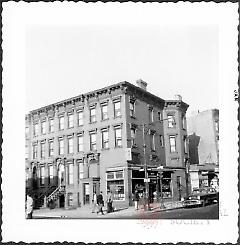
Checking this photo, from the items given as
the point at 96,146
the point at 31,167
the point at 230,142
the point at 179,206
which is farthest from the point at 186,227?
the point at 31,167

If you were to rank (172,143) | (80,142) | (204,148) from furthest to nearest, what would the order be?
(80,142), (172,143), (204,148)

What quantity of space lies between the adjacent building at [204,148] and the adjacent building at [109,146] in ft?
A: 0.66

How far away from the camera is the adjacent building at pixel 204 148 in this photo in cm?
1183

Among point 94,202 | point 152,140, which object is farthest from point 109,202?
point 152,140

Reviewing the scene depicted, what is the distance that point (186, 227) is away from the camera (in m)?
11.4

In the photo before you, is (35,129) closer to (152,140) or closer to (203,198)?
(152,140)

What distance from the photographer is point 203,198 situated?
11.6 metres

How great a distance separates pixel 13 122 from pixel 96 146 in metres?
2.15

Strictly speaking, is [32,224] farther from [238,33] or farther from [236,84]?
[238,33]

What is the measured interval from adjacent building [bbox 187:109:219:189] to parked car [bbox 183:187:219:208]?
5.5 inches

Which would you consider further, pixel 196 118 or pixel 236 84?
pixel 196 118

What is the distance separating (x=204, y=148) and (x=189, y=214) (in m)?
1.70

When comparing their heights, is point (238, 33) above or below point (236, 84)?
above

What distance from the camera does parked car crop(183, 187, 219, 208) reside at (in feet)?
38.0
